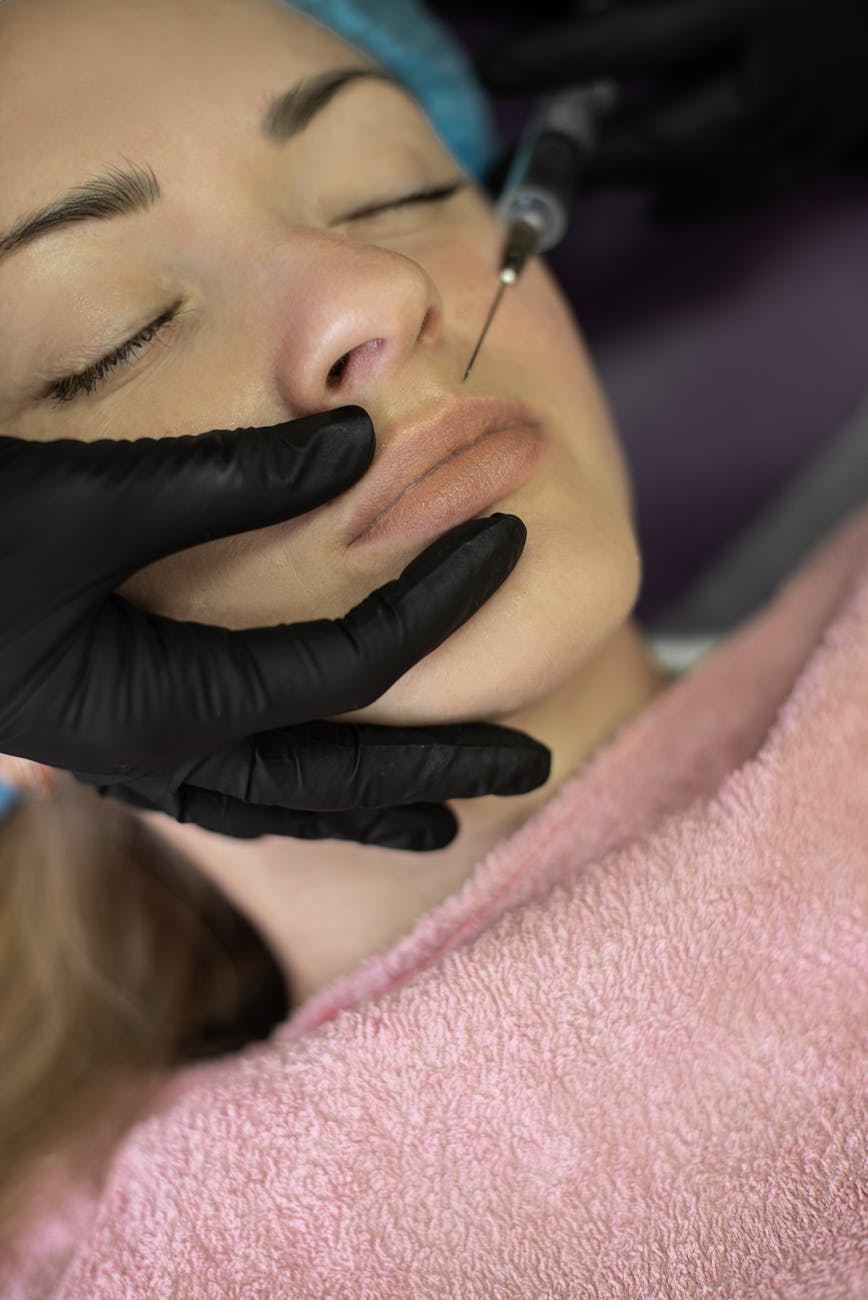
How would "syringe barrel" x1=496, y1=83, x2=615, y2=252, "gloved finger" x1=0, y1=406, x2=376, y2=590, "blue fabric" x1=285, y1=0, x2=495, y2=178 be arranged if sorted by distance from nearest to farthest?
"gloved finger" x1=0, y1=406, x2=376, y2=590 < "syringe barrel" x1=496, y1=83, x2=615, y2=252 < "blue fabric" x1=285, y1=0, x2=495, y2=178

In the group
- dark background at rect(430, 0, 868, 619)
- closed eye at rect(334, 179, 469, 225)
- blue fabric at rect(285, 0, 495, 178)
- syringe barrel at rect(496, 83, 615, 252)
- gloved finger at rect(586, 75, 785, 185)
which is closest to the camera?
closed eye at rect(334, 179, 469, 225)

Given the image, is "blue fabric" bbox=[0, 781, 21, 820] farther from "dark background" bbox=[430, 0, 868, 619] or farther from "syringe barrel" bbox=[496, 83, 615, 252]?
"dark background" bbox=[430, 0, 868, 619]

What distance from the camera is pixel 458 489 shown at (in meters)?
0.88

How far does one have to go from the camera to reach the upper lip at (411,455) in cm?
87

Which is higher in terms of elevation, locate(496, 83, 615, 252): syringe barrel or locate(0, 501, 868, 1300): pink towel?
locate(496, 83, 615, 252): syringe barrel

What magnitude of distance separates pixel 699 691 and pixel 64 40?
82 centimetres

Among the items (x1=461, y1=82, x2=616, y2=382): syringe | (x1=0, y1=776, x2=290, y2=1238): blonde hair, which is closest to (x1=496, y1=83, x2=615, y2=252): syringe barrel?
(x1=461, y1=82, x2=616, y2=382): syringe

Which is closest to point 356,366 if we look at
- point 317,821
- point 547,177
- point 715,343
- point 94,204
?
point 94,204

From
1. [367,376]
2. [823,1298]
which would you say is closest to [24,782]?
[367,376]

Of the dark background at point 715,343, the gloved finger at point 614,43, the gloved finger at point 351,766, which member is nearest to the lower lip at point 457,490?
the gloved finger at point 351,766

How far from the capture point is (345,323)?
0.86 meters

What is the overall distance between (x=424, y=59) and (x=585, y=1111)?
121 centimetres

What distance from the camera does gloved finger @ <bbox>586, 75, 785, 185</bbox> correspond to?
1478 mm

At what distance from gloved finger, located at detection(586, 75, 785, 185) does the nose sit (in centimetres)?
72
